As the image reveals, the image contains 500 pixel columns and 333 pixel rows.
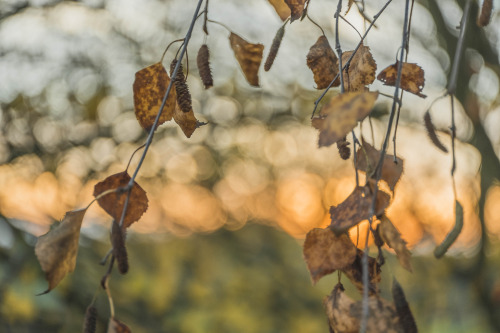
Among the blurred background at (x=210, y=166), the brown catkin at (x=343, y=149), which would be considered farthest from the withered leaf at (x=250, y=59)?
the blurred background at (x=210, y=166)

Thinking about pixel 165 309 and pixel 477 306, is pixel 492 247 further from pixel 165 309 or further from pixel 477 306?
pixel 165 309

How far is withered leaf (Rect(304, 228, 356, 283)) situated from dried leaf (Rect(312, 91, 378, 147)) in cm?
13

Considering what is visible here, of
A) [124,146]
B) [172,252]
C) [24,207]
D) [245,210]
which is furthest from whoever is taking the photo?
[245,210]

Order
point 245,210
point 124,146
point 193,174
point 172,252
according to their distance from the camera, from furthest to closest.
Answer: point 245,210 < point 193,174 < point 172,252 < point 124,146

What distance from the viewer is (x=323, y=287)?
498cm

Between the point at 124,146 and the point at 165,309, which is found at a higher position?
the point at 124,146

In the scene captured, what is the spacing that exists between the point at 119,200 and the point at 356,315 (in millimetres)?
321

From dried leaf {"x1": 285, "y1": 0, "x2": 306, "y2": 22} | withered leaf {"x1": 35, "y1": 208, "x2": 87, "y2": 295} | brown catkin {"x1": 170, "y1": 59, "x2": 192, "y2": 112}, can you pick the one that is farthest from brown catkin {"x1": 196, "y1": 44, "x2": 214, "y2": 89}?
withered leaf {"x1": 35, "y1": 208, "x2": 87, "y2": 295}

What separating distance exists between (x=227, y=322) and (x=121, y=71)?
2082mm

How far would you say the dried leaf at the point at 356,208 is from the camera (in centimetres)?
60

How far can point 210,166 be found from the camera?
4934 mm

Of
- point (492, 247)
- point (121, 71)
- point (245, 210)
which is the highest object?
point (121, 71)

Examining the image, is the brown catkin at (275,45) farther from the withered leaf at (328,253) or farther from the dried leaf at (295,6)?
the withered leaf at (328,253)

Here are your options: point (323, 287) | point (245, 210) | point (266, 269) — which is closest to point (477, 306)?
point (323, 287)
